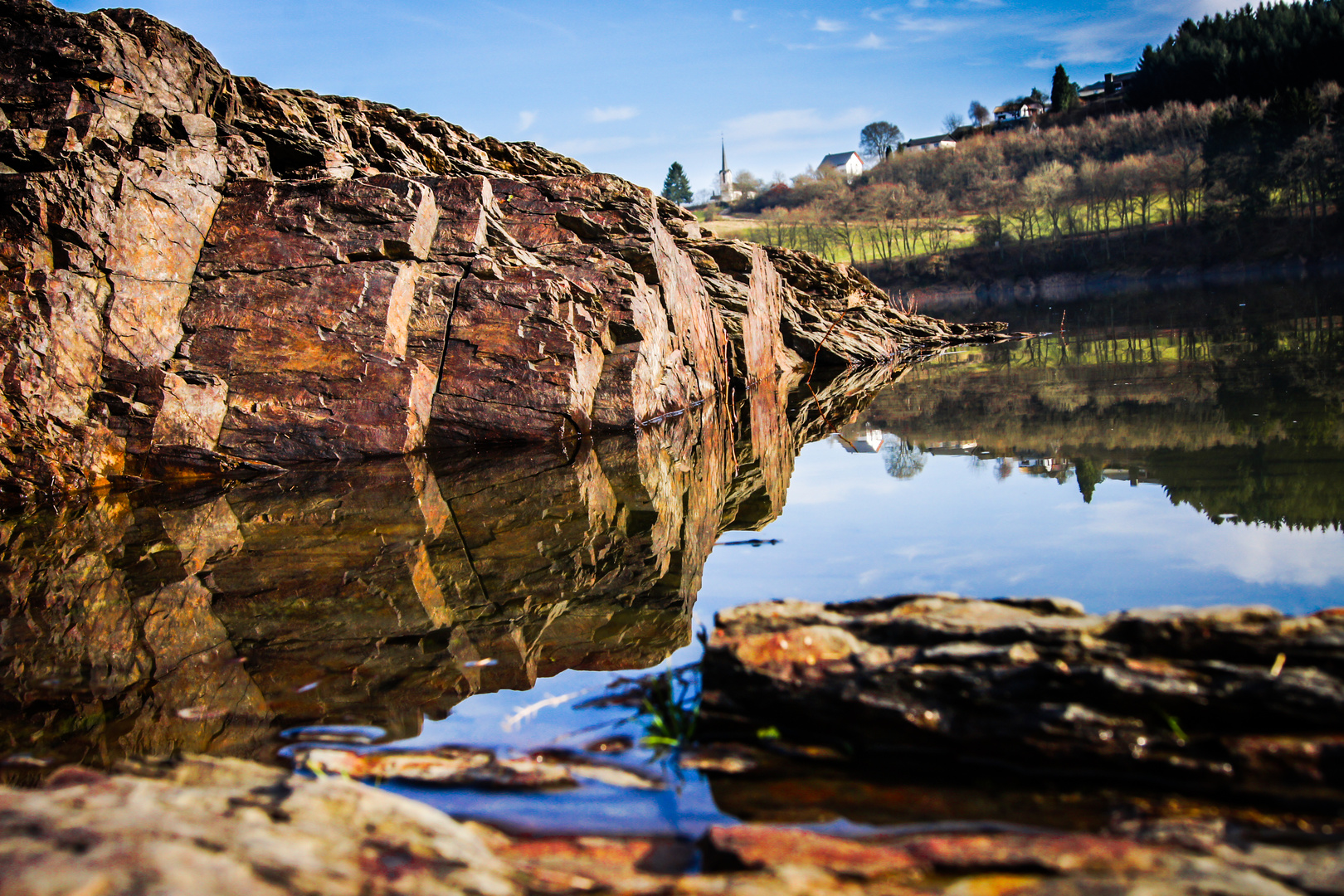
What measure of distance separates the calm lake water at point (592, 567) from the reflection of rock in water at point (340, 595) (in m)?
0.03

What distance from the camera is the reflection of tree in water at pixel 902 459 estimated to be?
9.15m

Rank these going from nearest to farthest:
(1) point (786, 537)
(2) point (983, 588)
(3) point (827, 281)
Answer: (2) point (983, 588), (1) point (786, 537), (3) point (827, 281)

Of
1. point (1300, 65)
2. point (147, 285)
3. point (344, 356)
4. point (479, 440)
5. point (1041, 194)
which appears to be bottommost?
point (479, 440)

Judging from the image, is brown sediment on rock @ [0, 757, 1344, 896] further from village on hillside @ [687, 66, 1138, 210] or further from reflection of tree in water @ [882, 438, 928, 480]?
village on hillside @ [687, 66, 1138, 210]

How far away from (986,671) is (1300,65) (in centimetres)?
10864

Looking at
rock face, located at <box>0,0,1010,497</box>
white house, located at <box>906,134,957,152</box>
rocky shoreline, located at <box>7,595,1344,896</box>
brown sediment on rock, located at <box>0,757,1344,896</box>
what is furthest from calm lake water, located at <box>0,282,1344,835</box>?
white house, located at <box>906,134,957,152</box>

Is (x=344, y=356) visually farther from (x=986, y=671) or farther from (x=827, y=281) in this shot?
(x=827, y=281)

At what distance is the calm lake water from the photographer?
371 centimetres

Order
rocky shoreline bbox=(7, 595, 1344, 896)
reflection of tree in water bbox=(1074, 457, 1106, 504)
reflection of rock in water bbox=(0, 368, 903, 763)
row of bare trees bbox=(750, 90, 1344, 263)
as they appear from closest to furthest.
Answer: rocky shoreline bbox=(7, 595, 1344, 896) < reflection of rock in water bbox=(0, 368, 903, 763) < reflection of tree in water bbox=(1074, 457, 1106, 504) < row of bare trees bbox=(750, 90, 1344, 263)

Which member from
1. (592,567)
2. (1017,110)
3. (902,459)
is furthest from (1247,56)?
(592,567)

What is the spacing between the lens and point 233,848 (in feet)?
7.36

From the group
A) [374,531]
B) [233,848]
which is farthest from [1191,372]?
[233,848]

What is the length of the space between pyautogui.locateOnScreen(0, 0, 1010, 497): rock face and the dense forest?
2714 inches

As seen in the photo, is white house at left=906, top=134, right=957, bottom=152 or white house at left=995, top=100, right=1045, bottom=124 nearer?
white house at left=995, top=100, right=1045, bottom=124
